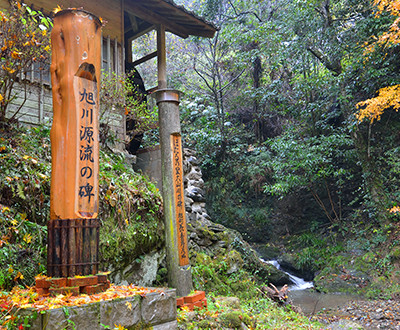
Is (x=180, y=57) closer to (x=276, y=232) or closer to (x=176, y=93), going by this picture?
(x=276, y=232)

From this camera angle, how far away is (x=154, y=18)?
29.7ft

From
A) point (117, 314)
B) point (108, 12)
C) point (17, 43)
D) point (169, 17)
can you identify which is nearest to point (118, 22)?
point (108, 12)

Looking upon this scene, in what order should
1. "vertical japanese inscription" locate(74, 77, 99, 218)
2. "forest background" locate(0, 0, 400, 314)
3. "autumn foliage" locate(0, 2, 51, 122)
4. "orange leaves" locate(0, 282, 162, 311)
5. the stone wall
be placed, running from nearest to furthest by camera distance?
"orange leaves" locate(0, 282, 162, 311)
"vertical japanese inscription" locate(74, 77, 99, 218)
"autumn foliage" locate(0, 2, 51, 122)
the stone wall
"forest background" locate(0, 0, 400, 314)

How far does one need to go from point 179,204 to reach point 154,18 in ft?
18.4

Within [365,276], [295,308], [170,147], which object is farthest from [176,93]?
[365,276]

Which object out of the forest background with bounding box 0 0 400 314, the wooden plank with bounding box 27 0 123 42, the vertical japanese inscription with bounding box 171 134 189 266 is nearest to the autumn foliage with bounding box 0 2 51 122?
the forest background with bounding box 0 0 400 314

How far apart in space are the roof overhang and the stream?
8036 mm

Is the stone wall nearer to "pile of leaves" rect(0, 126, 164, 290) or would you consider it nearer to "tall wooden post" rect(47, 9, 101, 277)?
"pile of leaves" rect(0, 126, 164, 290)

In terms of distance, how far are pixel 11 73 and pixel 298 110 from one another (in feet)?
41.6

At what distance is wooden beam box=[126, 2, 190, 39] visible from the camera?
8.80 meters

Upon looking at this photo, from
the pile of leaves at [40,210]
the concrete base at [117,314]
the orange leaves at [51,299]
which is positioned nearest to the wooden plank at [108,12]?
the pile of leaves at [40,210]

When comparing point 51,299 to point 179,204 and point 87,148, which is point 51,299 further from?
point 179,204

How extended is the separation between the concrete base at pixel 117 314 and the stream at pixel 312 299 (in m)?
6.55

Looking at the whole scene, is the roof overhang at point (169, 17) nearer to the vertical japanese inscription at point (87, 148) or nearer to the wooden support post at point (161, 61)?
the wooden support post at point (161, 61)
